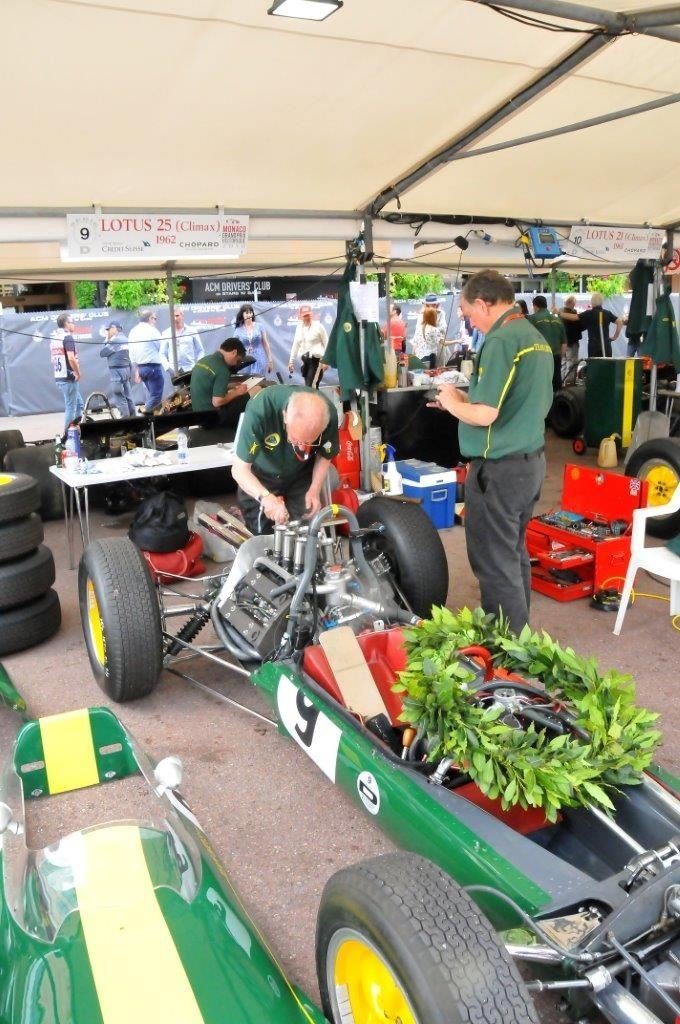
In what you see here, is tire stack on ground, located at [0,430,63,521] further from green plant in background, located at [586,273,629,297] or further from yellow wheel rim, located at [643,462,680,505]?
green plant in background, located at [586,273,629,297]

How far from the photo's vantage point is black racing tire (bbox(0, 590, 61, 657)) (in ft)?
14.7

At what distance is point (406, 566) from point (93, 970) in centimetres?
263

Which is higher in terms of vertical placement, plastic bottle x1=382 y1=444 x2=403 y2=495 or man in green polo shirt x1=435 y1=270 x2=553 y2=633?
man in green polo shirt x1=435 y1=270 x2=553 y2=633

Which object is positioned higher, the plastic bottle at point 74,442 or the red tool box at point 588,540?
the plastic bottle at point 74,442

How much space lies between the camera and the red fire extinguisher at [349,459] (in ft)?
25.2

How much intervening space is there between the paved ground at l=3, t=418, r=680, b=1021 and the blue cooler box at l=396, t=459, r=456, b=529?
2.00 m

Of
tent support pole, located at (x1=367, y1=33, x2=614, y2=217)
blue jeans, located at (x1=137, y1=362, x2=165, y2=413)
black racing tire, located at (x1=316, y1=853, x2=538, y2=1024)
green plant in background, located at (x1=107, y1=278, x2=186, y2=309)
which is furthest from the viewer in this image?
green plant in background, located at (x1=107, y1=278, x2=186, y2=309)

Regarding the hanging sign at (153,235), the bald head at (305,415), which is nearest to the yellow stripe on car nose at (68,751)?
the bald head at (305,415)

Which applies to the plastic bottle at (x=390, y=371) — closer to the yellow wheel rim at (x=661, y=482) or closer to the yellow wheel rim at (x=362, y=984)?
the yellow wheel rim at (x=661, y=482)

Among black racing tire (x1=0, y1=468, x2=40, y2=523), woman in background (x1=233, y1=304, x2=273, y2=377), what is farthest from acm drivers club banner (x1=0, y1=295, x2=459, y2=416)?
black racing tire (x1=0, y1=468, x2=40, y2=523)

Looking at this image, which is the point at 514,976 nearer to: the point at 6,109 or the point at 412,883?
the point at 412,883

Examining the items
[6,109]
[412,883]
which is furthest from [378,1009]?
[6,109]

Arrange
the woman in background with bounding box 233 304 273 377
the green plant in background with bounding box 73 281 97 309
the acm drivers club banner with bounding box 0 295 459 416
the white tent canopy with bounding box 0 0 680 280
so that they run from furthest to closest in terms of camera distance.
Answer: the green plant in background with bounding box 73 281 97 309
the acm drivers club banner with bounding box 0 295 459 416
the woman in background with bounding box 233 304 273 377
the white tent canopy with bounding box 0 0 680 280

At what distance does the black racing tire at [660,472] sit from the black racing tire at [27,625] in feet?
13.9
